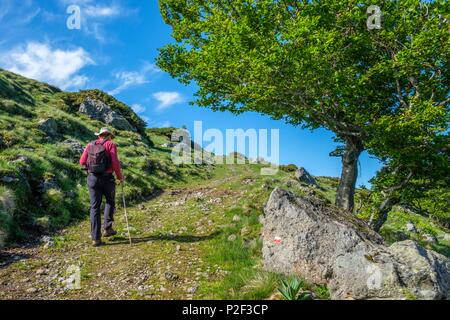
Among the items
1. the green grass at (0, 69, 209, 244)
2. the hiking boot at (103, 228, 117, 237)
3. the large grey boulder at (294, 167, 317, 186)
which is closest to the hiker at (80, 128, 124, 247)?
the hiking boot at (103, 228, 117, 237)

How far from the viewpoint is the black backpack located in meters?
12.1

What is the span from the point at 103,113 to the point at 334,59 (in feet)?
138

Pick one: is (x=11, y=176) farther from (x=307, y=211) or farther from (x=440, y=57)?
(x=440, y=57)

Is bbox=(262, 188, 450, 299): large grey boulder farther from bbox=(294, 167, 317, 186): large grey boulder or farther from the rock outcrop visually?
bbox=(294, 167, 317, 186): large grey boulder

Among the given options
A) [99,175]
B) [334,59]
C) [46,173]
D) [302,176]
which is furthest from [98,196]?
[302,176]

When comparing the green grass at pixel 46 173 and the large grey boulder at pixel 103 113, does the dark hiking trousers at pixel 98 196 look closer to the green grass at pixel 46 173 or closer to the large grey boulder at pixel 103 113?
the green grass at pixel 46 173

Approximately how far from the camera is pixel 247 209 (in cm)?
1550

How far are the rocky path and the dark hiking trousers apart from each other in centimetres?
62

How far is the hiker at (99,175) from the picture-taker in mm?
12000

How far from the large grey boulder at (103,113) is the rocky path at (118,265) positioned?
1474 inches

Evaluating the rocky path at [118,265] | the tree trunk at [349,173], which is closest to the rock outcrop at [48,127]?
the rocky path at [118,265]

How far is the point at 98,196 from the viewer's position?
40.1ft

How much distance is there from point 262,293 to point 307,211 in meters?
2.93

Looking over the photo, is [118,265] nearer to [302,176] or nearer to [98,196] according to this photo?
[98,196]
